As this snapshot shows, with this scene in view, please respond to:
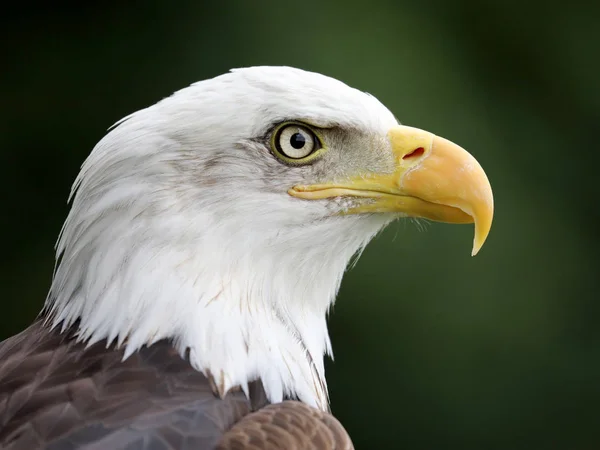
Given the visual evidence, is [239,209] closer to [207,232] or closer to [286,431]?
[207,232]

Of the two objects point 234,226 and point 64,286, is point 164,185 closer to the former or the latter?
point 234,226

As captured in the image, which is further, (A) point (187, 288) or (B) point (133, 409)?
(A) point (187, 288)

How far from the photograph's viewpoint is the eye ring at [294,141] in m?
2.33

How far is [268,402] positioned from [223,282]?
11.8 inches

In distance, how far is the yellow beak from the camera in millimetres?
2354

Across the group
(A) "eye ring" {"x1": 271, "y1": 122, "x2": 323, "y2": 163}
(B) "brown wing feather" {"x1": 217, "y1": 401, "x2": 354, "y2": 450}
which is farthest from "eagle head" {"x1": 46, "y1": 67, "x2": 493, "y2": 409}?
(B) "brown wing feather" {"x1": 217, "y1": 401, "x2": 354, "y2": 450}

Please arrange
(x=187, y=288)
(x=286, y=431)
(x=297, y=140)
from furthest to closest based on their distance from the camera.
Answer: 1. (x=297, y=140)
2. (x=187, y=288)
3. (x=286, y=431)

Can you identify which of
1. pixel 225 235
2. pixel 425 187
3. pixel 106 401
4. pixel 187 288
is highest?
pixel 425 187

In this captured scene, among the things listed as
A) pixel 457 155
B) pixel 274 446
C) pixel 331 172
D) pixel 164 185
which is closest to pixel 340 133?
pixel 331 172

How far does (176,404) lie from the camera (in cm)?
202

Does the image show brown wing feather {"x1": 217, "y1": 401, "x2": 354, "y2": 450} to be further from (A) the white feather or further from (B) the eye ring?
(B) the eye ring

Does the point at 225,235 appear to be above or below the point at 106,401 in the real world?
above

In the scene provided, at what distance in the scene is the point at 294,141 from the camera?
2346 mm

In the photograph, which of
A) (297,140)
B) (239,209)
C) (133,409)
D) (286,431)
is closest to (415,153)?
→ (297,140)
